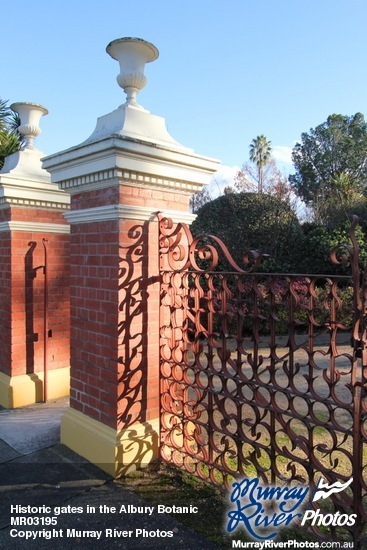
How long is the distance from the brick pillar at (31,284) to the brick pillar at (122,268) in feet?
4.70

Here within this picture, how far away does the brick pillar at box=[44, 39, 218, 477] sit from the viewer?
298 centimetres

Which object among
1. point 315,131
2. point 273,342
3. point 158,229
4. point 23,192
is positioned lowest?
point 273,342

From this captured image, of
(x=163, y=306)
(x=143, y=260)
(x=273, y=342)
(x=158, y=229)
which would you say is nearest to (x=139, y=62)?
(x=158, y=229)

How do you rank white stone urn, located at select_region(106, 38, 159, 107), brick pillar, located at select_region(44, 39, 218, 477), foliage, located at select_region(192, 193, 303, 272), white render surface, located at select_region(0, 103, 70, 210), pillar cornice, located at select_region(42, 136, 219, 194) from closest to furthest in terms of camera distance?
pillar cornice, located at select_region(42, 136, 219, 194), brick pillar, located at select_region(44, 39, 218, 477), white stone urn, located at select_region(106, 38, 159, 107), white render surface, located at select_region(0, 103, 70, 210), foliage, located at select_region(192, 193, 303, 272)

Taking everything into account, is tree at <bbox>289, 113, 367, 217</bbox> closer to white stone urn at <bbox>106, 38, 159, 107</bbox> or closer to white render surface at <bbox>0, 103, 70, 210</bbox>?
white render surface at <bbox>0, 103, 70, 210</bbox>

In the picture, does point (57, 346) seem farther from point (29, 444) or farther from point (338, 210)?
point (338, 210)

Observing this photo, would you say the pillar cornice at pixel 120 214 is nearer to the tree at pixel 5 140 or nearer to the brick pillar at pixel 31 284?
the brick pillar at pixel 31 284

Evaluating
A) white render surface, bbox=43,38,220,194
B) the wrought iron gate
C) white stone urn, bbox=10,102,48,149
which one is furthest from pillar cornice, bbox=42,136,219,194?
white stone urn, bbox=10,102,48,149

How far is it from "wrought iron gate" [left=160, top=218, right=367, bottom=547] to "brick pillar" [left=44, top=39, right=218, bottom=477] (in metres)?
0.15

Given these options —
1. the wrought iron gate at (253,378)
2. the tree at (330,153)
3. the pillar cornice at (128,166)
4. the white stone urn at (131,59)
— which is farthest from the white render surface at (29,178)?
the tree at (330,153)

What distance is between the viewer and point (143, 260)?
309 cm

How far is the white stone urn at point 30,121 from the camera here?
16.1 ft

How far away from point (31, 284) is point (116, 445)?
2.47 metres

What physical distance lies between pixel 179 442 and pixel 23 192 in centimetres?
315
